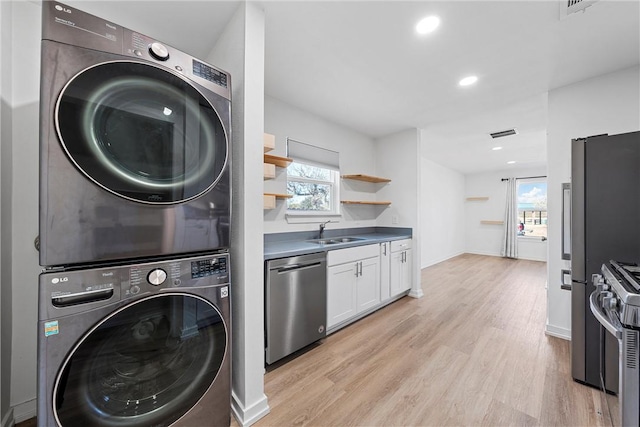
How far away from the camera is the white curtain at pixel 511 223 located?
6.51 m

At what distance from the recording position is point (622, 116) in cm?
207

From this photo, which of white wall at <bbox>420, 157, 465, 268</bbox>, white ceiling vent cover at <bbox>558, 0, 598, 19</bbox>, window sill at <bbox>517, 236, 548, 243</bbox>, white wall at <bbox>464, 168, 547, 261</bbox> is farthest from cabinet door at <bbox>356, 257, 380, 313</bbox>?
window sill at <bbox>517, 236, 548, 243</bbox>

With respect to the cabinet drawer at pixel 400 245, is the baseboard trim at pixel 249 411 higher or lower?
lower

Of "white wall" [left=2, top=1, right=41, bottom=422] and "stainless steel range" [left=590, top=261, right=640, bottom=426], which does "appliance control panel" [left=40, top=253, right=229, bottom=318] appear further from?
"stainless steel range" [left=590, top=261, right=640, bottom=426]

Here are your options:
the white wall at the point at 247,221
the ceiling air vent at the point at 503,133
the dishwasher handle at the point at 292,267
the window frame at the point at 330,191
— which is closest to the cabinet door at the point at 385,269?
the window frame at the point at 330,191

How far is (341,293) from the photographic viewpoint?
2.42 m

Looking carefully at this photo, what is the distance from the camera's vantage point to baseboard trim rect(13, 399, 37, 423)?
4.50 feet

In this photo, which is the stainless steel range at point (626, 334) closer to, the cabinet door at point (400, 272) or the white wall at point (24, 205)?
the cabinet door at point (400, 272)

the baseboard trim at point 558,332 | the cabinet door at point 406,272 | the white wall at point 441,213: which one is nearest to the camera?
the baseboard trim at point 558,332

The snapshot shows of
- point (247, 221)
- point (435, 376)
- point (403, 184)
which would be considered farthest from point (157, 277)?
point (403, 184)

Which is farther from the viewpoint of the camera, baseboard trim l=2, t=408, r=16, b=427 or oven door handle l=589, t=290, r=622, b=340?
baseboard trim l=2, t=408, r=16, b=427

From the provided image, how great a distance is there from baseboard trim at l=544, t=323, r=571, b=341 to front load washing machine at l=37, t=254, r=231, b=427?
119 inches

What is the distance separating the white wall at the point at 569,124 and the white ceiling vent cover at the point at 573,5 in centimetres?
116

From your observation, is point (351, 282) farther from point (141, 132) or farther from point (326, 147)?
point (141, 132)
